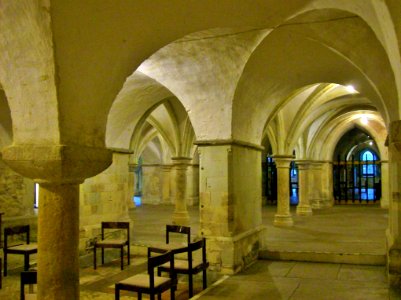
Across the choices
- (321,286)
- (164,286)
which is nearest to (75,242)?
(164,286)

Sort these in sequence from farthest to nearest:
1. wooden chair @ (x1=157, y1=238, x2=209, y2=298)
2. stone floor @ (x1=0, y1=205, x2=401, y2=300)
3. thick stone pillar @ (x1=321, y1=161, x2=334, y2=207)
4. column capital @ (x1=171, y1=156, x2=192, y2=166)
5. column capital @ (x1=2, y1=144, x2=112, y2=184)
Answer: thick stone pillar @ (x1=321, y1=161, x2=334, y2=207) < column capital @ (x1=171, y1=156, x2=192, y2=166) < stone floor @ (x1=0, y1=205, x2=401, y2=300) < wooden chair @ (x1=157, y1=238, x2=209, y2=298) < column capital @ (x1=2, y1=144, x2=112, y2=184)

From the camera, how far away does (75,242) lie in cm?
349

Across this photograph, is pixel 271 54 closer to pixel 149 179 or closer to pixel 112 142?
pixel 112 142

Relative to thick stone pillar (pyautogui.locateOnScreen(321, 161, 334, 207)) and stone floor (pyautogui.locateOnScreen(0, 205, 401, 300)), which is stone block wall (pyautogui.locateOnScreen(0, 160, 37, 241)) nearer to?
stone floor (pyautogui.locateOnScreen(0, 205, 401, 300))

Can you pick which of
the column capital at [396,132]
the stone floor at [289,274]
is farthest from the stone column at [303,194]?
the column capital at [396,132]

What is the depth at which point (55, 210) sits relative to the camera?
341 cm

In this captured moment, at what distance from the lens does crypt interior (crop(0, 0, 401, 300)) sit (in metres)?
3.37

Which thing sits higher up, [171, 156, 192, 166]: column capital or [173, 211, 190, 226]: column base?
[171, 156, 192, 166]: column capital

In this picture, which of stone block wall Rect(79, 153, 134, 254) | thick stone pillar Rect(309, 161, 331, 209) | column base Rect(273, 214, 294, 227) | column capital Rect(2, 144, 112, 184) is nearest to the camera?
column capital Rect(2, 144, 112, 184)

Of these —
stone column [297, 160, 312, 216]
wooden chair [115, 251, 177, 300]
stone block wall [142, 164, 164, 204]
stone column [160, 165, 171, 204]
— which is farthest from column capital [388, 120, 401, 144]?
stone block wall [142, 164, 164, 204]

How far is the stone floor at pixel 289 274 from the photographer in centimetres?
532

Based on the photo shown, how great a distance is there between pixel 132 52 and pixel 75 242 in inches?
73.9

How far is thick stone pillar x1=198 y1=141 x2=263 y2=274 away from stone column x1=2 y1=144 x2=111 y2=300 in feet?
10.2

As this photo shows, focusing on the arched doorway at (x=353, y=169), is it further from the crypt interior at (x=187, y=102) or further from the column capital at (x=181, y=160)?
the column capital at (x=181, y=160)
